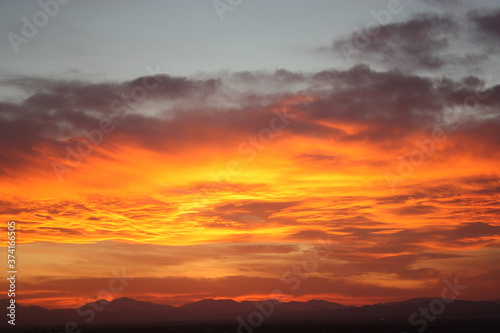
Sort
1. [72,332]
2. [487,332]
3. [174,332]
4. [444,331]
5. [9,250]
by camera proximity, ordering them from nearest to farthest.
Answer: [9,250], [487,332], [444,331], [174,332], [72,332]

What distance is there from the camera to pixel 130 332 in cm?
11588

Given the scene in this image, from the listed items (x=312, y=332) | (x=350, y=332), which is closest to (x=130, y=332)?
(x=312, y=332)

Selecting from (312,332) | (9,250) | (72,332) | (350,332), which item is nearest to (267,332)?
(312,332)

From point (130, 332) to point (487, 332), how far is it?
68.7 meters

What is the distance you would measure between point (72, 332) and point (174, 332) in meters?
27.6

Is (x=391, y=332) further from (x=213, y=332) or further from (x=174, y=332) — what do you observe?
(x=174, y=332)

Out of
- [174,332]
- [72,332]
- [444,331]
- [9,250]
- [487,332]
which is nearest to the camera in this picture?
[9,250]

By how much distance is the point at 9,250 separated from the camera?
51.2 metres

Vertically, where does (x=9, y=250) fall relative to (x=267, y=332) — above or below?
above

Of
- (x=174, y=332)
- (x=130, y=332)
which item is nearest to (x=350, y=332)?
(x=174, y=332)

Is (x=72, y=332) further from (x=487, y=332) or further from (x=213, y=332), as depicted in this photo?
(x=487, y=332)

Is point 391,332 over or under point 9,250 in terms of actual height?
under

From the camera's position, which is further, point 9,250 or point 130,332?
point 130,332

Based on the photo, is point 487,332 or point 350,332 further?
point 350,332
